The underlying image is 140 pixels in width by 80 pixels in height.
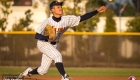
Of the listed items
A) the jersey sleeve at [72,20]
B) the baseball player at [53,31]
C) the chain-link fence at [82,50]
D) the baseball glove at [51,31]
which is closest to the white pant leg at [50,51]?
the baseball player at [53,31]

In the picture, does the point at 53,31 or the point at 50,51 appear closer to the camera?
the point at 53,31

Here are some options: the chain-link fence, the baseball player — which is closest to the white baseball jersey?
the baseball player

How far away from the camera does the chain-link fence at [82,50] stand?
17.2 metres

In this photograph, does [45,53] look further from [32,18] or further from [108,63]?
[32,18]

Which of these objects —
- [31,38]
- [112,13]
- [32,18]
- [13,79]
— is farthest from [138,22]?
[13,79]

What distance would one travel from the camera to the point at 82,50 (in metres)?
17.3

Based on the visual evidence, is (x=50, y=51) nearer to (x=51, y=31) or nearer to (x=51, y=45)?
(x=51, y=45)

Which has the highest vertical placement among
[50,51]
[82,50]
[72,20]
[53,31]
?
[72,20]

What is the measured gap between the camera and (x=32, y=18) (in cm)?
2562

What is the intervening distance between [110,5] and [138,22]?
2846mm

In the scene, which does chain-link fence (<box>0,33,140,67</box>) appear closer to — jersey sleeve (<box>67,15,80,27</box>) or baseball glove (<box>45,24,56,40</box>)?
jersey sleeve (<box>67,15,80,27</box>)

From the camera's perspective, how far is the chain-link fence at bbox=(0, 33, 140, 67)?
17.2 meters

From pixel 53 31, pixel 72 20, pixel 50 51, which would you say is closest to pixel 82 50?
pixel 72 20

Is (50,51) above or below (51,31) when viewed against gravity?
below
